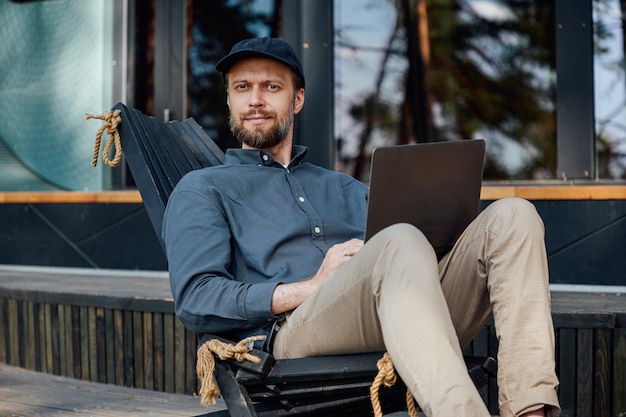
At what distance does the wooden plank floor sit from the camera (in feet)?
9.53

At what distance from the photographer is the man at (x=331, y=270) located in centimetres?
170

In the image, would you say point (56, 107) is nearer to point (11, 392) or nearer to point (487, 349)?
point (11, 392)

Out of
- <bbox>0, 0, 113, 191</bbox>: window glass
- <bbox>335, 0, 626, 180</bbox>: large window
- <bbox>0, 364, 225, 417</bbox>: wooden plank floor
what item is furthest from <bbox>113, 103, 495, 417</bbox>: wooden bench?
<bbox>0, 0, 113, 191</bbox>: window glass

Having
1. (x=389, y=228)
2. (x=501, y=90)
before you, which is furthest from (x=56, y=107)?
(x=389, y=228)

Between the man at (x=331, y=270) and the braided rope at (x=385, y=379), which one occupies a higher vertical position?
the man at (x=331, y=270)

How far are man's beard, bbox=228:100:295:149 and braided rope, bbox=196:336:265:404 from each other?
0.65m

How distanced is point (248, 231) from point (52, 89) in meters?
3.44

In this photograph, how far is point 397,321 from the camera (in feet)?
5.55

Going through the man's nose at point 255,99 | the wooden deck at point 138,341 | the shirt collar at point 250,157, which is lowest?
the wooden deck at point 138,341

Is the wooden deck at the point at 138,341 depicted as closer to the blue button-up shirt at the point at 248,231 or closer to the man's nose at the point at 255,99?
the blue button-up shirt at the point at 248,231

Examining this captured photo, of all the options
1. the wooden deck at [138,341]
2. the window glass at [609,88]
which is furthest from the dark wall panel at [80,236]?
the window glass at [609,88]

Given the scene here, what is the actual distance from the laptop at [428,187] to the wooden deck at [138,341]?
2.91ft

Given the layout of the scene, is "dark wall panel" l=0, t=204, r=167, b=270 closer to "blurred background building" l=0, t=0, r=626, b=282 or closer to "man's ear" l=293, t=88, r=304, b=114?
"blurred background building" l=0, t=0, r=626, b=282

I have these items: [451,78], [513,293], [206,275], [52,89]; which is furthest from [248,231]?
[52,89]
